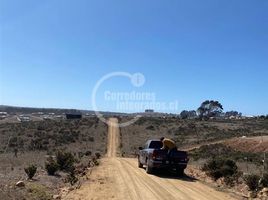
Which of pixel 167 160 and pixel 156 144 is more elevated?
pixel 156 144

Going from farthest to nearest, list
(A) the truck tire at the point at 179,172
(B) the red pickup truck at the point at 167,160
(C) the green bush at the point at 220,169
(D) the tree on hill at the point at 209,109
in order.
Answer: (D) the tree on hill at the point at 209,109
(A) the truck tire at the point at 179,172
(B) the red pickup truck at the point at 167,160
(C) the green bush at the point at 220,169

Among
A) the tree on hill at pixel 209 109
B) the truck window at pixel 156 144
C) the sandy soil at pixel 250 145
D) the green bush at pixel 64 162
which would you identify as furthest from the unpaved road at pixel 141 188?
the tree on hill at pixel 209 109

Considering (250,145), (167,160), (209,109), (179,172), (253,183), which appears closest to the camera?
(253,183)

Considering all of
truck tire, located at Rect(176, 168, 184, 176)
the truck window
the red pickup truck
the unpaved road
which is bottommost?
the unpaved road

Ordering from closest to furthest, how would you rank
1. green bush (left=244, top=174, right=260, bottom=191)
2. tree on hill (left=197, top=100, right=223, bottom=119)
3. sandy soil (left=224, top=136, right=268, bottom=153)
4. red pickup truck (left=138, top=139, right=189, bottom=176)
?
green bush (left=244, top=174, right=260, bottom=191) → red pickup truck (left=138, top=139, right=189, bottom=176) → sandy soil (left=224, top=136, right=268, bottom=153) → tree on hill (left=197, top=100, right=223, bottom=119)

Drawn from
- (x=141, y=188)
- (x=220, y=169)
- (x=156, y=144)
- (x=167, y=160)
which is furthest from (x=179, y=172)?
(x=141, y=188)

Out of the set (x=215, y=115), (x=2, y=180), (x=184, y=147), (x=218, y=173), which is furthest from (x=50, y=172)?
(x=215, y=115)

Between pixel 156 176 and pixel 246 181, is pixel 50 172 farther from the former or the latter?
pixel 246 181

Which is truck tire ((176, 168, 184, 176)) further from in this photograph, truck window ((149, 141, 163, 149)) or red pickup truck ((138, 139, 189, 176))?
truck window ((149, 141, 163, 149))

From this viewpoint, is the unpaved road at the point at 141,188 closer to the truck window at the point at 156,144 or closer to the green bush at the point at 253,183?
the green bush at the point at 253,183

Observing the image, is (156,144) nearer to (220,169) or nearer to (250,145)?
(220,169)

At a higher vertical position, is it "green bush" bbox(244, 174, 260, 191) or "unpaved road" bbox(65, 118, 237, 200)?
"green bush" bbox(244, 174, 260, 191)

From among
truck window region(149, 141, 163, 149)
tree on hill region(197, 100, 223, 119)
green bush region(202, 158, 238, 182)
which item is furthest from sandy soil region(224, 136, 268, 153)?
tree on hill region(197, 100, 223, 119)

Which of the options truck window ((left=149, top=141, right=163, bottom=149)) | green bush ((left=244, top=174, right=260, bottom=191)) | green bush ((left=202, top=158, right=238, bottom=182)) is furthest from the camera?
truck window ((left=149, top=141, right=163, bottom=149))
